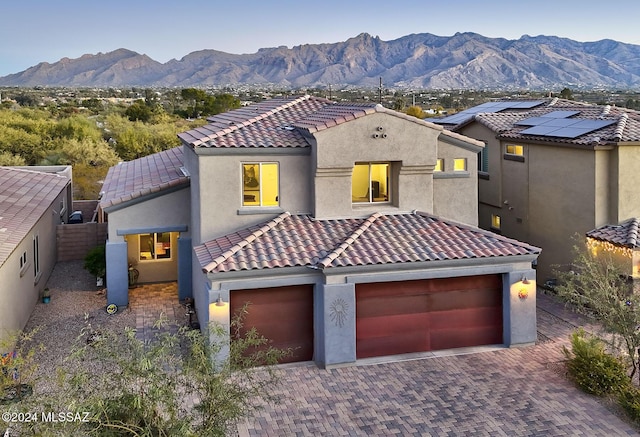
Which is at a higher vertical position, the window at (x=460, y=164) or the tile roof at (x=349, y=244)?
the window at (x=460, y=164)

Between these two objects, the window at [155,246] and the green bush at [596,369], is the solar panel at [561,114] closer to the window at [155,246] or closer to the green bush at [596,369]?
the green bush at [596,369]

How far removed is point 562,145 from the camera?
24375 millimetres

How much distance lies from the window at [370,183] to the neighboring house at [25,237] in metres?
11.4

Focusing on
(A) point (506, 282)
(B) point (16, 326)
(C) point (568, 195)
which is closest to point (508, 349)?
(A) point (506, 282)

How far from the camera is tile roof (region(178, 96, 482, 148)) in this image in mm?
20453

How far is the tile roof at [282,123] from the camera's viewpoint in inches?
805

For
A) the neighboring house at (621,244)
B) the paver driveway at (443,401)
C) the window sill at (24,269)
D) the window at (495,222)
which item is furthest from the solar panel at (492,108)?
the window sill at (24,269)

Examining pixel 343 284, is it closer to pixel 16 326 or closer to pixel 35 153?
pixel 16 326

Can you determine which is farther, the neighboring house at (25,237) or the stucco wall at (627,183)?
the stucco wall at (627,183)

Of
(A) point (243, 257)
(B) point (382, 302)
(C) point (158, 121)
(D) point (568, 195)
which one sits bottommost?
(B) point (382, 302)

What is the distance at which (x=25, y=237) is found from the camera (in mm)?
21531

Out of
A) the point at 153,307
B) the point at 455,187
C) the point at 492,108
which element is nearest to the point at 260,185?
the point at 153,307

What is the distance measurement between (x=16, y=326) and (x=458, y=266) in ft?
47.5

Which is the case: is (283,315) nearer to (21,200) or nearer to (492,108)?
(21,200)
